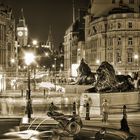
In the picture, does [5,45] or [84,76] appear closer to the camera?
[84,76]

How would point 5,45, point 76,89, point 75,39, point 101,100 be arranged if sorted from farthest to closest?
point 75,39, point 5,45, point 76,89, point 101,100

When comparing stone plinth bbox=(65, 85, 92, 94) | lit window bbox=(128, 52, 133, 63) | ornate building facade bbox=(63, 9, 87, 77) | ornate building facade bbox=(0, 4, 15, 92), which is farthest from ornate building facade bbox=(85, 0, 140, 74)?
stone plinth bbox=(65, 85, 92, 94)

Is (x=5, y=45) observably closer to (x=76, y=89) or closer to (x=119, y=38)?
(x=119, y=38)

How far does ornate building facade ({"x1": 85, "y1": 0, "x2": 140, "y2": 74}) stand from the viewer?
285ft

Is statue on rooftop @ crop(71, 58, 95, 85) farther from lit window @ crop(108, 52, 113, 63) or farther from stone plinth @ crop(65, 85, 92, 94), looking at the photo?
lit window @ crop(108, 52, 113, 63)

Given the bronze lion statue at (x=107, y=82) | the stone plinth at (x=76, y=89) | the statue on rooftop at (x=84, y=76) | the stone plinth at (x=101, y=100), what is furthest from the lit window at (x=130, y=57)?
the stone plinth at (x=101, y=100)

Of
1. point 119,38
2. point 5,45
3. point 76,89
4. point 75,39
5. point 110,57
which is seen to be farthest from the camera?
point 75,39

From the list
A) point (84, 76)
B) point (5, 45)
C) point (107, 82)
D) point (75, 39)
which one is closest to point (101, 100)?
point (107, 82)

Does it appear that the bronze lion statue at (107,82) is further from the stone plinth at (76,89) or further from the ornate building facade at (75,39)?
→ the ornate building facade at (75,39)

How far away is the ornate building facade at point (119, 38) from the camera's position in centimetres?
8681

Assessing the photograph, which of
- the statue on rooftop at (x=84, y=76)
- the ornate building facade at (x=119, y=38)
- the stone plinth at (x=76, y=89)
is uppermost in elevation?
the ornate building facade at (x=119, y=38)

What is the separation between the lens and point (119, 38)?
88.6m

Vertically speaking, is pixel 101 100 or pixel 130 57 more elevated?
pixel 130 57

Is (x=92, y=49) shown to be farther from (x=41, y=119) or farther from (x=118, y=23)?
(x=41, y=119)
